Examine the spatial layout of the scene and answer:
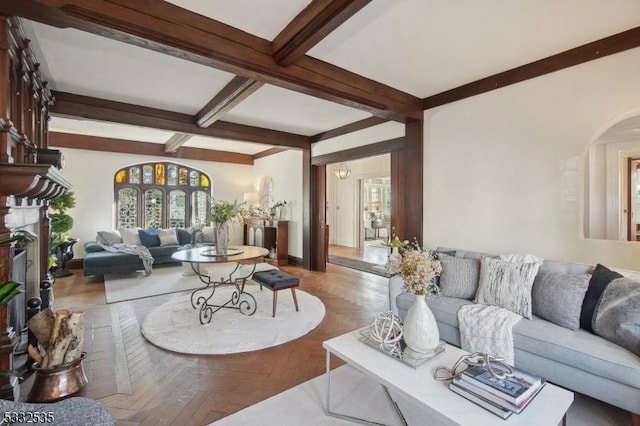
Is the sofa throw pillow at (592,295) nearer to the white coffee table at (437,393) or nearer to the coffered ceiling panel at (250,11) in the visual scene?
the white coffee table at (437,393)

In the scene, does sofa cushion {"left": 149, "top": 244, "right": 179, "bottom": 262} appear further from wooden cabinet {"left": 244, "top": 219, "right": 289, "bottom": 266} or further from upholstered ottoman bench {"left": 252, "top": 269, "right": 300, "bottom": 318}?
upholstered ottoman bench {"left": 252, "top": 269, "right": 300, "bottom": 318}

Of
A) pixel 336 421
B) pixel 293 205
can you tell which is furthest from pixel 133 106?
pixel 336 421

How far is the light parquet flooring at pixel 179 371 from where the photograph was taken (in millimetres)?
1961

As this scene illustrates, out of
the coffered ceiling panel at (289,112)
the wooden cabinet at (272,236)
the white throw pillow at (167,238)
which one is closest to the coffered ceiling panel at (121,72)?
the coffered ceiling panel at (289,112)

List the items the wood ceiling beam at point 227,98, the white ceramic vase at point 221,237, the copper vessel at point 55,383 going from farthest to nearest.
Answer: the white ceramic vase at point 221,237, the wood ceiling beam at point 227,98, the copper vessel at point 55,383

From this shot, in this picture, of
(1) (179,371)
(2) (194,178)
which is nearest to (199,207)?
(2) (194,178)

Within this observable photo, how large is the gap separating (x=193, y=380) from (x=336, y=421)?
1.14m

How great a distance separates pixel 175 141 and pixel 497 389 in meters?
6.58

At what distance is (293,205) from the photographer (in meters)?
6.86

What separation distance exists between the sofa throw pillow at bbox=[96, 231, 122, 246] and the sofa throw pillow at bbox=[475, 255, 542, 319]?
624cm

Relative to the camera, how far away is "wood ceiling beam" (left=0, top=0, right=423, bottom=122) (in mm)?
1844

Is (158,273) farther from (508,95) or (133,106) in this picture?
(508,95)

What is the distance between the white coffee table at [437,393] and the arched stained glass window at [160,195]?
22.8ft

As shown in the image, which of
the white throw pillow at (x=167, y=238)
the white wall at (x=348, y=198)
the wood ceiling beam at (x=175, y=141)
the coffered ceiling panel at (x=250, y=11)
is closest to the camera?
the coffered ceiling panel at (x=250, y=11)
